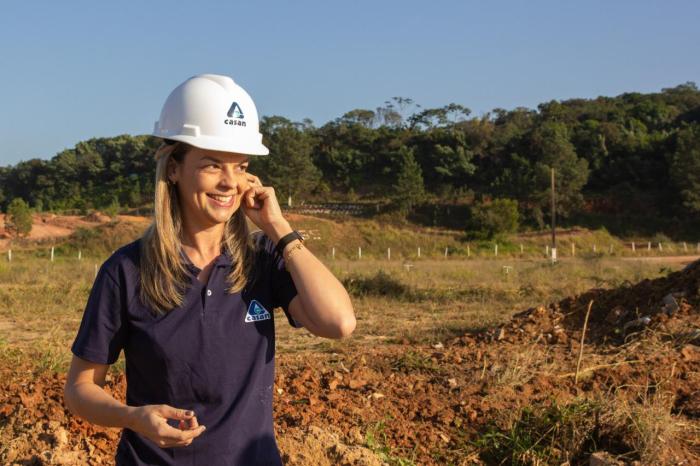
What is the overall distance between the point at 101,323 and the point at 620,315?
7.69 m

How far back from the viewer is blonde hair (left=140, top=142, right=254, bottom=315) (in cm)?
191

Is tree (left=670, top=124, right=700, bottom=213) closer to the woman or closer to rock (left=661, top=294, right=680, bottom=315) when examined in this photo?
rock (left=661, top=294, right=680, bottom=315)

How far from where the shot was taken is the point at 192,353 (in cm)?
191

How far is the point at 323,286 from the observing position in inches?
78.9

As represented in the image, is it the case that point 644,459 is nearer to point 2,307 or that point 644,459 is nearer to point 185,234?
point 185,234

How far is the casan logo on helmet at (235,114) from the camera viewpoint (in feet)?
6.55

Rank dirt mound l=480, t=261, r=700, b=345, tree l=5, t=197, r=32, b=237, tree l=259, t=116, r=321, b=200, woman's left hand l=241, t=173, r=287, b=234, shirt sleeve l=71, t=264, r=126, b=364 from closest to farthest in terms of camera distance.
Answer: shirt sleeve l=71, t=264, r=126, b=364 → woman's left hand l=241, t=173, r=287, b=234 → dirt mound l=480, t=261, r=700, b=345 → tree l=5, t=197, r=32, b=237 → tree l=259, t=116, r=321, b=200

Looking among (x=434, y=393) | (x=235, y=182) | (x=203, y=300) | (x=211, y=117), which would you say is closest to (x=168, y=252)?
(x=203, y=300)

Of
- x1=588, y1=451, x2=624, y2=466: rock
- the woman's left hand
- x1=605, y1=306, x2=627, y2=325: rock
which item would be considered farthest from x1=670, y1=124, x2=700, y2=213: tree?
the woman's left hand

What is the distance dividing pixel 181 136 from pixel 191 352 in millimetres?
581

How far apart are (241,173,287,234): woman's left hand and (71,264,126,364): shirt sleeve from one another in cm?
43

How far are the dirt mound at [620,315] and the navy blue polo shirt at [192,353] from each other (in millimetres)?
5946

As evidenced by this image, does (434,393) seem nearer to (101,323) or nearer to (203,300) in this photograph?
(203,300)

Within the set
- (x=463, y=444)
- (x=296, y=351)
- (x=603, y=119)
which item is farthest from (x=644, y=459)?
(x=603, y=119)
